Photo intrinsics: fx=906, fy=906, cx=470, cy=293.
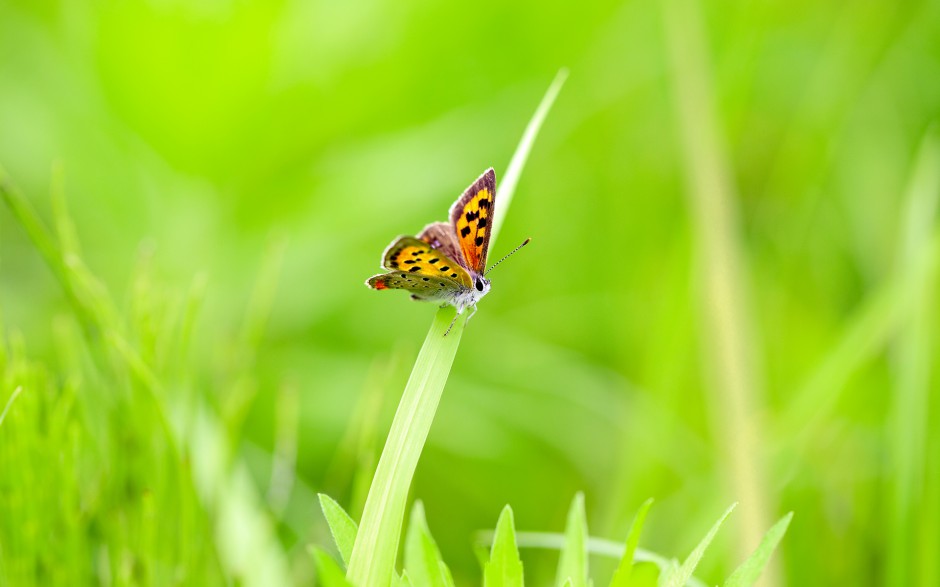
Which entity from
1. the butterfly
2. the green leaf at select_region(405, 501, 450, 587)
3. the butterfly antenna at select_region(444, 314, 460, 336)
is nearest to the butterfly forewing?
the butterfly

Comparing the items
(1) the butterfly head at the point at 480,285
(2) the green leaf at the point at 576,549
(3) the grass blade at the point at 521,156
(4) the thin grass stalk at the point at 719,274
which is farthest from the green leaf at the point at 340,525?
(4) the thin grass stalk at the point at 719,274

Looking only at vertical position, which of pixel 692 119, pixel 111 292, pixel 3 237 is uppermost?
pixel 3 237

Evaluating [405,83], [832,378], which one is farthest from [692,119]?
[405,83]

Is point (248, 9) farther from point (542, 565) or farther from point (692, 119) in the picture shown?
point (542, 565)

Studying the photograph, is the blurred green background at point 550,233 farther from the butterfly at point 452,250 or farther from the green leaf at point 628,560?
the green leaf at point 628,560

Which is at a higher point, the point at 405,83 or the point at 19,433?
the point at 405,83

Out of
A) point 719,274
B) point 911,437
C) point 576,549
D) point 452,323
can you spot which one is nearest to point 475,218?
point 452,323
